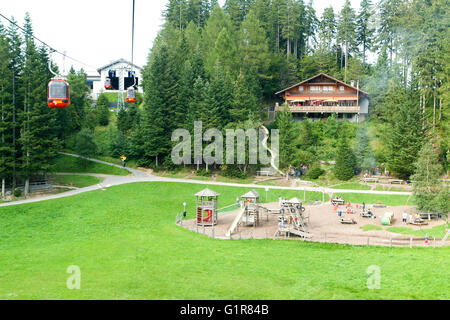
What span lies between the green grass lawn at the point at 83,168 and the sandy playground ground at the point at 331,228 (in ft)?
77.2

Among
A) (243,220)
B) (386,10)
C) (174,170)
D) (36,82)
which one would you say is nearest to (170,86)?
(174,170)

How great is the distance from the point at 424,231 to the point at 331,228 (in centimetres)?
646

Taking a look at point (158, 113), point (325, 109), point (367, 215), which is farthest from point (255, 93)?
point (367, 215)

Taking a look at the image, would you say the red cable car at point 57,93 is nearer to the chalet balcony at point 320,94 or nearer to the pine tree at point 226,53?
the pine tree at point 226,53

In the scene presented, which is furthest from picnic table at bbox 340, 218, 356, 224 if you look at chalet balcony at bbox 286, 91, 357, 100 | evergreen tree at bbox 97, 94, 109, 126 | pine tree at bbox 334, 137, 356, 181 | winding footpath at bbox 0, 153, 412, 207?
evergreen tree at bbox 97, 94, 109, 126

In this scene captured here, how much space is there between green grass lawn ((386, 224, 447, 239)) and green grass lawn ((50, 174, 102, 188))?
34.6 meters

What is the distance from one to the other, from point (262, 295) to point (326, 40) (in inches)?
2943

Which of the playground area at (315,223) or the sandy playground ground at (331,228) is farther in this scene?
the playground area at (315,223)

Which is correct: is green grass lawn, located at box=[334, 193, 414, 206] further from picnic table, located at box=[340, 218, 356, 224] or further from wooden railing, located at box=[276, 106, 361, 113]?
wooden railing, located at box=[276, 106, 361, 113]

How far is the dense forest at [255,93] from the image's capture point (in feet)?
147

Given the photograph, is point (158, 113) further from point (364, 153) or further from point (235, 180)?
point (364, 153)

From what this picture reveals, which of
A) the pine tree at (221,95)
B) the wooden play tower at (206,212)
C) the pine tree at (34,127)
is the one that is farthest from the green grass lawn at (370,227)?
the pine tree at (34,127)

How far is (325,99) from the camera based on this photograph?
221 ft
